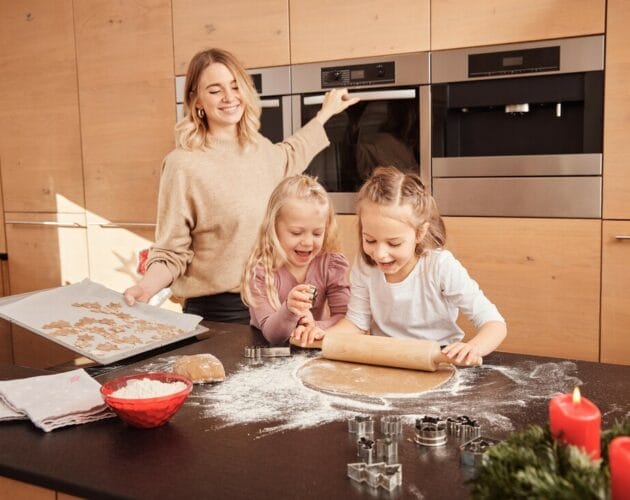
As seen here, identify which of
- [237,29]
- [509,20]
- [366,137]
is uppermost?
[237,29]

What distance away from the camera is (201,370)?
3.81 ft

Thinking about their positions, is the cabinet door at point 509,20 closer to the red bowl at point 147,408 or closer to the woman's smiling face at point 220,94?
the woman's smiling face at point 220,94

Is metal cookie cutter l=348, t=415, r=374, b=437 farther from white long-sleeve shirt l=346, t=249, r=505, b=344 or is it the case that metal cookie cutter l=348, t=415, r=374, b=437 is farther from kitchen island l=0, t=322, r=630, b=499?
white long-sleeve shirt l=346, t=249, r=505, b=344

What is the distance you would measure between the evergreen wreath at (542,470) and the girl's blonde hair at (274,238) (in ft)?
3.38

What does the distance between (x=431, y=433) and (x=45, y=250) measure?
10.0ft

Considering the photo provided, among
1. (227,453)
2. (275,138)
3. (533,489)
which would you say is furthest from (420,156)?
(533,489)

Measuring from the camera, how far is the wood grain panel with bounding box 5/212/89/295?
133 inches

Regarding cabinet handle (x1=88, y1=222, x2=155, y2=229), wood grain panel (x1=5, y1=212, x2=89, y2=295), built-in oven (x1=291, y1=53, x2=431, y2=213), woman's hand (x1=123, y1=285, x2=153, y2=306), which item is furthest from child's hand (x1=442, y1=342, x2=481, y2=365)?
wood grain panel (x1=5, y1=212, x2=89, y2=295)

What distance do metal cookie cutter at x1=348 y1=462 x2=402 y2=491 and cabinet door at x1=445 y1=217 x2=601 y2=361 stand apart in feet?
5.69

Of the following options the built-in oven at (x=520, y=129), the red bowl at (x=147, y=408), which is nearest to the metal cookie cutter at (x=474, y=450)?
the red bowl at (x=147, y=408)

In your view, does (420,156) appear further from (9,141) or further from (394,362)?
(9,141)

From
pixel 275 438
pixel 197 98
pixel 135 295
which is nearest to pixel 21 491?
pixel 275 438

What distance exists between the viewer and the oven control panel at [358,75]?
2582mm

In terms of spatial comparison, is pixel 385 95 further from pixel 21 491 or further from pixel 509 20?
pixel 21 491
